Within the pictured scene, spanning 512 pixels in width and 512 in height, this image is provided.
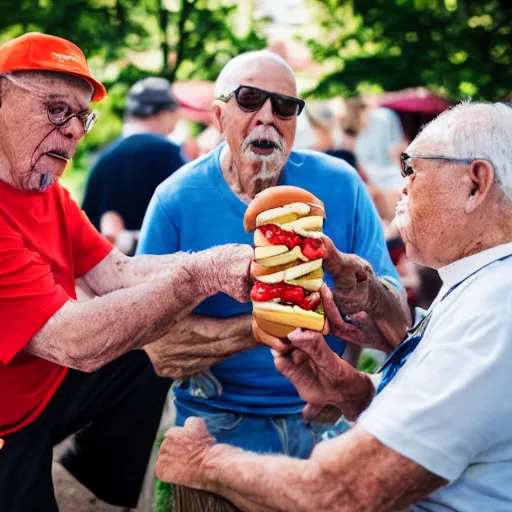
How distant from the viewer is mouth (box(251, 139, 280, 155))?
317 centimetres

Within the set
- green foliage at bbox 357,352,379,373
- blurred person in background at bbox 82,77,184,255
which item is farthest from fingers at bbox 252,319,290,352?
blurred person in background at bbox 82,77,184,255

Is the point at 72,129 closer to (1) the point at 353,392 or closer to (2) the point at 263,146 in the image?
(2) the point at 263,146

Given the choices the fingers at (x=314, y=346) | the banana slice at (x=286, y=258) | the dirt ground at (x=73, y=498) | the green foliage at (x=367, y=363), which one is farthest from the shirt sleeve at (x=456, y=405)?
the green foliage at (x=367, y=363)

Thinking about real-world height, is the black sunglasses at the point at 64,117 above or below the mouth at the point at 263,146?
above

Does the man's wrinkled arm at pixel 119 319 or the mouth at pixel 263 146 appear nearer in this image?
the man's wrinkled arm at pixel 119 319

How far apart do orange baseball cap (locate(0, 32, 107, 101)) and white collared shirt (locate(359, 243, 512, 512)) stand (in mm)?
1734

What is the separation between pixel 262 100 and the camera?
10.4 feet

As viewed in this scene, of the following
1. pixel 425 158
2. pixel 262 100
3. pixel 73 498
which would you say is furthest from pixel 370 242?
pixel 73 498

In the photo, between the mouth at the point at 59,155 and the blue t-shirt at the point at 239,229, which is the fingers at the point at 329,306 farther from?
the mouth at the point at 59,155

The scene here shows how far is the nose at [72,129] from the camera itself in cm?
292

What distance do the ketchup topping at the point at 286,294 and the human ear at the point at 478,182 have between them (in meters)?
0.62

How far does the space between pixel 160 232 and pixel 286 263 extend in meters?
0.92

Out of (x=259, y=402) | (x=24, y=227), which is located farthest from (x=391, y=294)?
(x=24, y=227)

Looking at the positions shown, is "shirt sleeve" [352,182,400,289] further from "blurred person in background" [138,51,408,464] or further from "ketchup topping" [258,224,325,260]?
"ketchup topping" [258,224,325,260]
